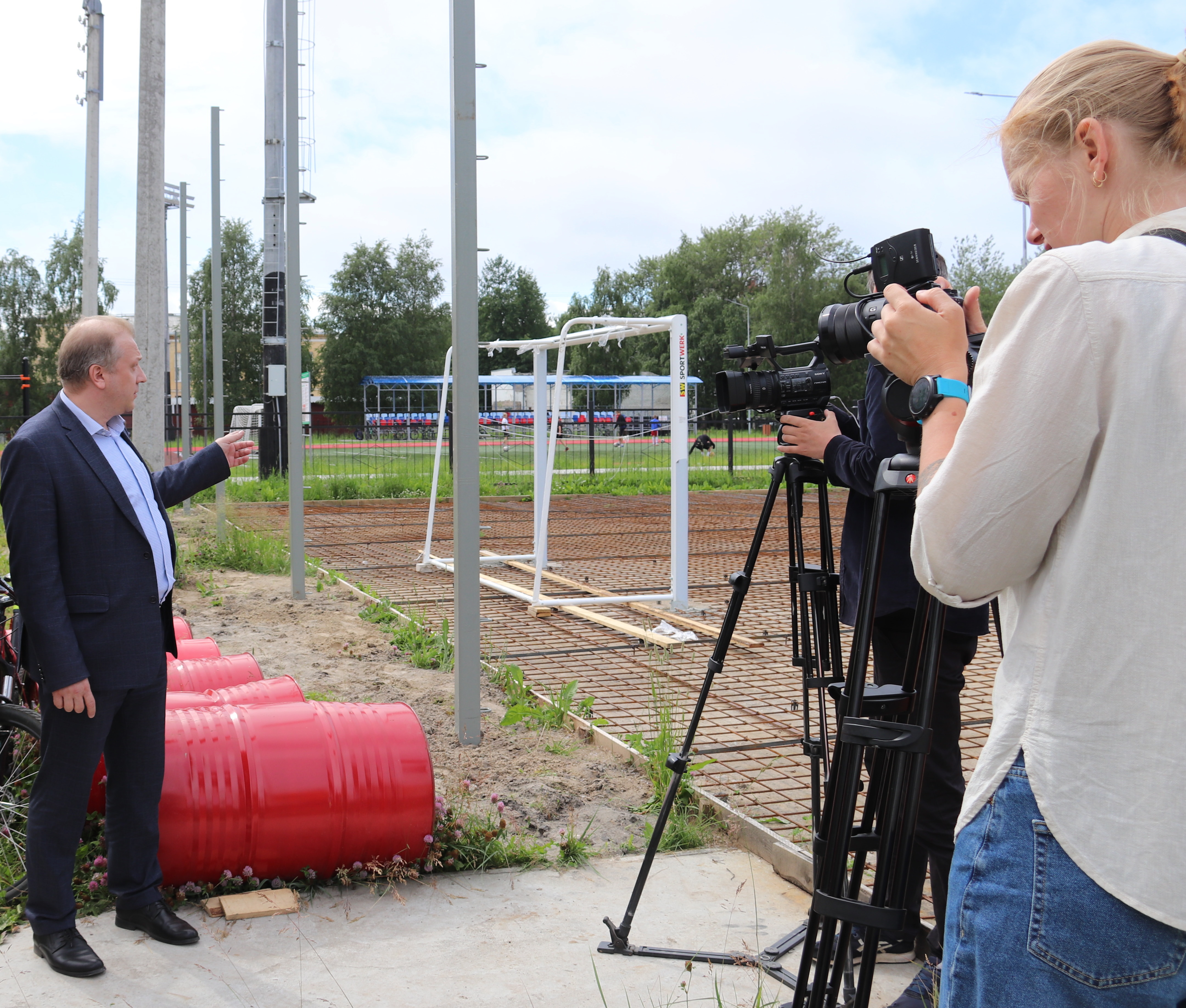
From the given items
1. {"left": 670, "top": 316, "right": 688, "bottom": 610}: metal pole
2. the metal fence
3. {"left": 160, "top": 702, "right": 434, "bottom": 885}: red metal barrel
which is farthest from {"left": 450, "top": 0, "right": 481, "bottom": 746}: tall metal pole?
the metal fence

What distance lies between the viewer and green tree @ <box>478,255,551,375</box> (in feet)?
262

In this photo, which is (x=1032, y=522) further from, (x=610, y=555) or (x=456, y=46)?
(x=610, y=555)

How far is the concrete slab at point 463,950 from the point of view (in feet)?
10.1

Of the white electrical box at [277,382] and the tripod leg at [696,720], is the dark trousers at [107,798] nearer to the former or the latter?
the tripod leg at [696,720]

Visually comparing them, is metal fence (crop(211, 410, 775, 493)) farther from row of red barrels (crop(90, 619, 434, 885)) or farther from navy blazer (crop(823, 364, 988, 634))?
navy blazer (crop(823, 364, 988, 634))

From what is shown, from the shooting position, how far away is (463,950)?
3.38 metres

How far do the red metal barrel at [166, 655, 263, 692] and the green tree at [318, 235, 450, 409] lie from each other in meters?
53.4

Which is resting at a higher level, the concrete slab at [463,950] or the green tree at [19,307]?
the green tree at [19,307]

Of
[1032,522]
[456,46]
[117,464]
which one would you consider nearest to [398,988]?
[117,464]

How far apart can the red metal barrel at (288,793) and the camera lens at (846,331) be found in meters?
2.22

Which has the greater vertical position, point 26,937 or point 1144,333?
point 1144,333

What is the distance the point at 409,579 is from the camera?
37.1ft

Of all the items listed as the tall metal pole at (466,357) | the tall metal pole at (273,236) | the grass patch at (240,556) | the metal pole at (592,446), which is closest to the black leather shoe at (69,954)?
the tall metal pole at (466,357)

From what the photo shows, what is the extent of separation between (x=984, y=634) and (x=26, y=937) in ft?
9.85
